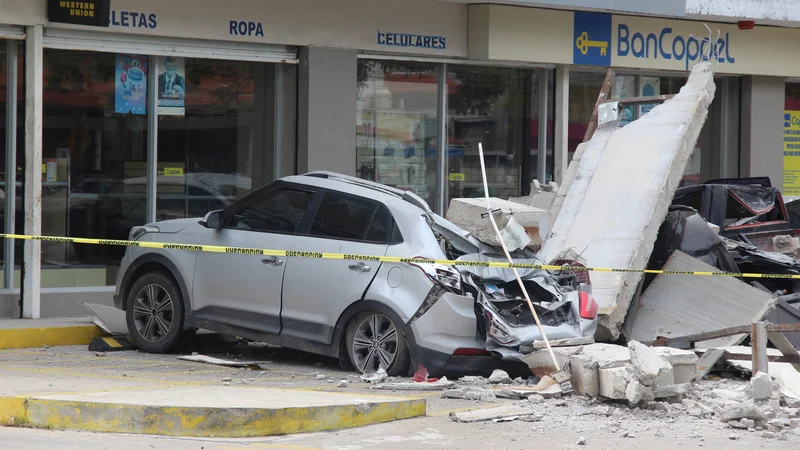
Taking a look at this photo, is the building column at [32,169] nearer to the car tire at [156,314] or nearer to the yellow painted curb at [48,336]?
the yellow painted curb at [48,336]

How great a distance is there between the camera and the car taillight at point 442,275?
970 centimetres

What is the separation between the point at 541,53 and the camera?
56.2 feet

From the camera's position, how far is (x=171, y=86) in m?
14.7

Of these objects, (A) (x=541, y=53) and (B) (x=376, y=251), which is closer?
(B) (x=376, y=251)

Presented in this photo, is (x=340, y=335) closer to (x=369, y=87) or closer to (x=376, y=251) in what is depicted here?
(x=376, y=251)

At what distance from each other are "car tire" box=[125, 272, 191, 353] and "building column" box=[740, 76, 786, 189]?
39.7 feet

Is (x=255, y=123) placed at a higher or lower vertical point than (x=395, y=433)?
higher

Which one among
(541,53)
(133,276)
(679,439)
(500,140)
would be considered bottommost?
(679,439)

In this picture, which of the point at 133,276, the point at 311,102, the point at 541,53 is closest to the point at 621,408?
the point at 133,276

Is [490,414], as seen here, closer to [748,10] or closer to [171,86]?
[171,86]

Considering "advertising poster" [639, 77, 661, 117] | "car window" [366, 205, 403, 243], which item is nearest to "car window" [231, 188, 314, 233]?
"car window" [366, 205, 403, 243]

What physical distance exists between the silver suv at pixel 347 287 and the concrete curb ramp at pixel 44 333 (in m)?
1.24

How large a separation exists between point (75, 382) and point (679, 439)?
453 centimetres

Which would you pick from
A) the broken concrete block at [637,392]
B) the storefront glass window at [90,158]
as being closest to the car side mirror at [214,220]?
the storefront glass window at [90,158]
